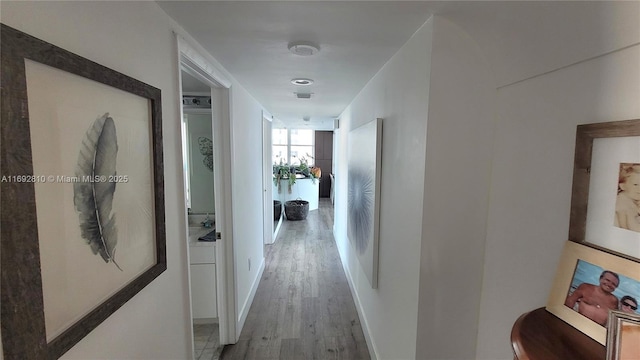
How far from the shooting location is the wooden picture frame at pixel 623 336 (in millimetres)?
528

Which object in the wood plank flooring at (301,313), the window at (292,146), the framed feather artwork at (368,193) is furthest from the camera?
the window at (292,146)

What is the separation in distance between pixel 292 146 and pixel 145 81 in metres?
7.88

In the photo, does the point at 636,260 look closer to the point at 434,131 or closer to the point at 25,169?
the point at 434,131

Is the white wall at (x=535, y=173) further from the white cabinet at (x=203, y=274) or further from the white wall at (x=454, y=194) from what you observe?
the white cabinet at (x=203, y=274)

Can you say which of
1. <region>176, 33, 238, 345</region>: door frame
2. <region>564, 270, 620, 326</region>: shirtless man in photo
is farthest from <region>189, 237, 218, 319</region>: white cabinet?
<region>564, 270, 620, 326</region>: shirtless man in photo

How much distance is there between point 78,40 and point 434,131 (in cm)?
123

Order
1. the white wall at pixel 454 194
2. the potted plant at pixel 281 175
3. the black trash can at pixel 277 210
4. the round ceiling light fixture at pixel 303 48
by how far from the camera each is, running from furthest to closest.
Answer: the potted plant at pixel 281 175, the black trash can at pixel 277 210, the round ceiling light fixture at pixel 303 48, the white wall at pixel 454 194

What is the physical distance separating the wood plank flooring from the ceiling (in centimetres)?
225

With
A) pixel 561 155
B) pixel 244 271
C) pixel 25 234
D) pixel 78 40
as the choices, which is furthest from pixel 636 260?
pixel 244 271

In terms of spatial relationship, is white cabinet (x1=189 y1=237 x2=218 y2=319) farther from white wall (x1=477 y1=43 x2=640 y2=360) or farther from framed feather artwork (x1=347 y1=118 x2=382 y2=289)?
white wall (x1=477 y1=43 x2=640 y2=360)

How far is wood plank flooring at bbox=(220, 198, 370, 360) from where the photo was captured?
231 centimetres

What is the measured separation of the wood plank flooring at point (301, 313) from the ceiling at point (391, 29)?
2252mm

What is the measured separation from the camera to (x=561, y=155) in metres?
0.86

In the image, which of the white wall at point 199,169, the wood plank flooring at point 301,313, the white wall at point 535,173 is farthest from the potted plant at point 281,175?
the white wall at point 535,173
